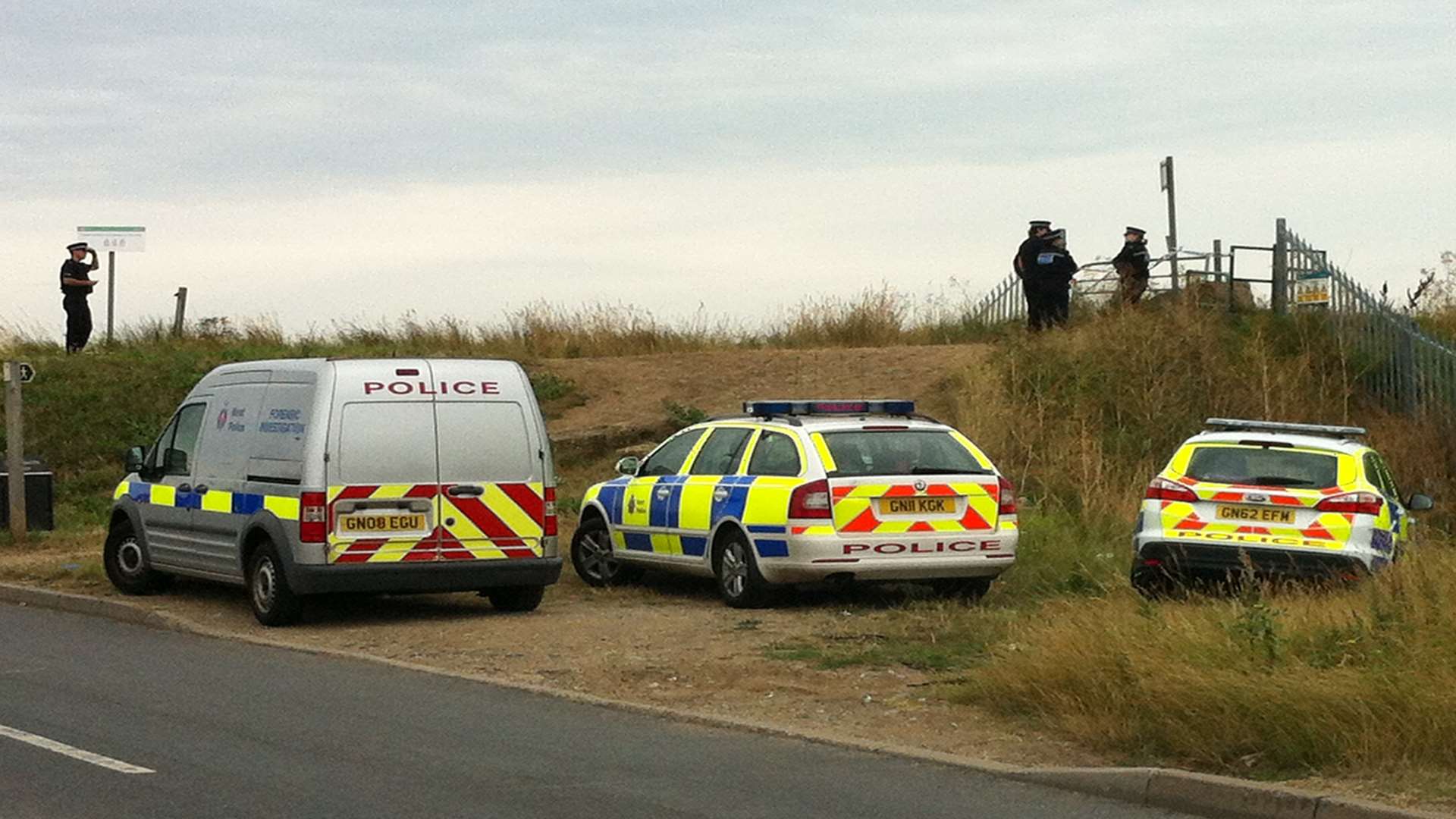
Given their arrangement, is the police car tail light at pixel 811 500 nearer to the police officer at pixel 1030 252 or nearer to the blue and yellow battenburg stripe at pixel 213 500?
the blue and yellow battenburg stripe at pixel 213 500

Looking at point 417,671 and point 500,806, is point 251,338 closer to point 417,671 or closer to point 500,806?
point 417,671

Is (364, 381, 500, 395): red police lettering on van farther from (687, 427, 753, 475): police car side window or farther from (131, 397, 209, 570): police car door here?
(131, 397, 209, 570): police car door

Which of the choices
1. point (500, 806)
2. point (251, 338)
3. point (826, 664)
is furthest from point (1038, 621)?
point (251, 338)

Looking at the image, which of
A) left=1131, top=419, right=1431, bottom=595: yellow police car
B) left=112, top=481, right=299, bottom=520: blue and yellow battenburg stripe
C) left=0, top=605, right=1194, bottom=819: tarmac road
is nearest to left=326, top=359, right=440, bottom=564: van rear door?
left=112, top=481, right=299, bottom=520: blue and yellow battenburg stripe

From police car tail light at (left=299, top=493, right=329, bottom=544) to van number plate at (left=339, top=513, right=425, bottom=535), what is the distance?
0.48 feet

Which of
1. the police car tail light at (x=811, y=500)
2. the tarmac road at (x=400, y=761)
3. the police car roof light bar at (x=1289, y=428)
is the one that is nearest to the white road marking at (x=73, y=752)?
the tarmac road at (x=400, y=761)

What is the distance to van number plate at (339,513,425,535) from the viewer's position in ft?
48.9

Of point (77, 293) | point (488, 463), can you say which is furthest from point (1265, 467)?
point (77, 293)

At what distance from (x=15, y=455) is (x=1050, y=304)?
13.6 metres

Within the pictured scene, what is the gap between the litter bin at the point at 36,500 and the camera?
22281mm

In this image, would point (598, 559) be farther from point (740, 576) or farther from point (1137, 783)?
point (1137, 783)

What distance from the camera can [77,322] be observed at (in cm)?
3278

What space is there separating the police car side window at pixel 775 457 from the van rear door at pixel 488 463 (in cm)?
163

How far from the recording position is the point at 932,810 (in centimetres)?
845
